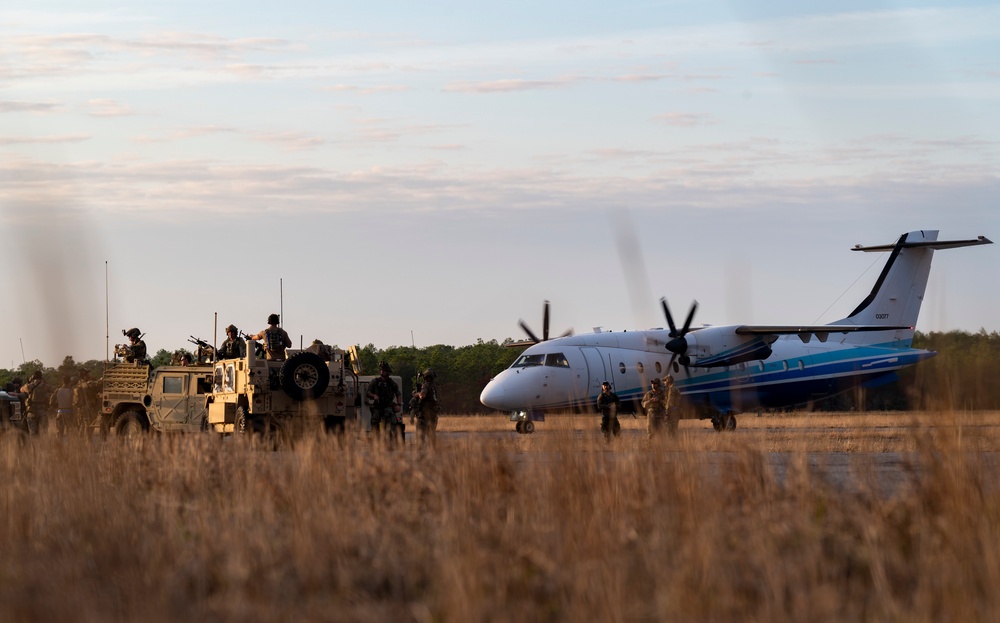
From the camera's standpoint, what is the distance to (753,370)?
35.8m

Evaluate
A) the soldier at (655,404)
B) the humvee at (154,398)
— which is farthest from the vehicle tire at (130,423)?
the soldier at (655,404)

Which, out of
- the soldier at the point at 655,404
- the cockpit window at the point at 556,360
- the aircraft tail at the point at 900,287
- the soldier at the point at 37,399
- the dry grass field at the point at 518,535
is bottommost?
the dry grass field at the point at 518,535

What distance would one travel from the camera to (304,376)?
63.1ft

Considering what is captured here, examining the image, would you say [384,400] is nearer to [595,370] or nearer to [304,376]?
[304,376]

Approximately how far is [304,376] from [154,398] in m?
4.02

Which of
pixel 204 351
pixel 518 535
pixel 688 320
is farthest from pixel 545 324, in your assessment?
pixel 518 535

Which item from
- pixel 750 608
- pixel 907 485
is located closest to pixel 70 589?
pixel 750 608

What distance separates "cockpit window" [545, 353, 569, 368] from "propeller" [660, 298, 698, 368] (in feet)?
11.5

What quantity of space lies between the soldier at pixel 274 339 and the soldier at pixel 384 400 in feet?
5.60

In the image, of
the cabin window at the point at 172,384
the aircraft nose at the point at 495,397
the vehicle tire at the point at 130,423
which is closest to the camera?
the cabin window at the point at 172,384

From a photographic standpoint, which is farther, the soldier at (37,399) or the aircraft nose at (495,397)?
the aircraft nose at (495,397)

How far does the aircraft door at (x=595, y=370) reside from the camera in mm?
32094

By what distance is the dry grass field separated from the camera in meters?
5.62

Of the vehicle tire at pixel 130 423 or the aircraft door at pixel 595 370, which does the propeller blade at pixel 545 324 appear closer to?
the aircraft door at pixel 595 370
